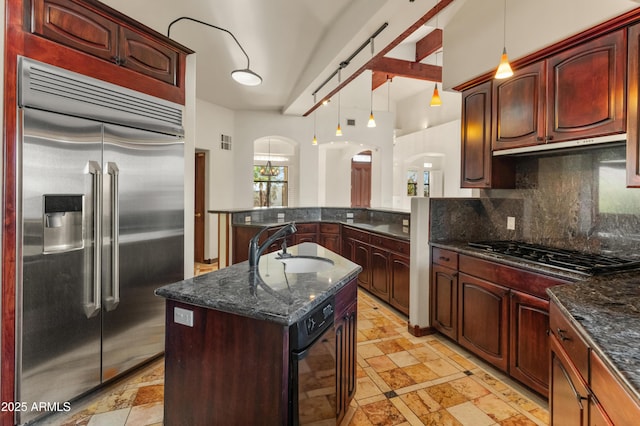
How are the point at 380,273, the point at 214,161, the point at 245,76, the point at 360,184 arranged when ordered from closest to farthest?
the point at 245,76, the point at 380,273, the point at 214,161, the point at 360,184

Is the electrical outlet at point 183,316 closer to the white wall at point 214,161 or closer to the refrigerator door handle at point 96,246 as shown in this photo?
the refrigerator door handle at point 96,246

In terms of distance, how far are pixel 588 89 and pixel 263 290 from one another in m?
2.35

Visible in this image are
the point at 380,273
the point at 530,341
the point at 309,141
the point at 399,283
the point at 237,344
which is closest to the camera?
A: the point at 237,344

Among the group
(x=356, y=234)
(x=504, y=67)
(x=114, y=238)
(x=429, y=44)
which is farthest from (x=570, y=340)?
(x=429, y=44)

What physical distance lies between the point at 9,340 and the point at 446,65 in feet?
12.9

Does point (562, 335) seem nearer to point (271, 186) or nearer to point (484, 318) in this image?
point (484, 318)

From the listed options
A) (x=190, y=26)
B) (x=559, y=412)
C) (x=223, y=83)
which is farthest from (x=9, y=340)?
(x=223, y=83)

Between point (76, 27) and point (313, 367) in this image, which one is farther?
point (76, 27)

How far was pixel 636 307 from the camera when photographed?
128 centimetres

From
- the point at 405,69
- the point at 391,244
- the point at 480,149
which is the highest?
the point at 405,69

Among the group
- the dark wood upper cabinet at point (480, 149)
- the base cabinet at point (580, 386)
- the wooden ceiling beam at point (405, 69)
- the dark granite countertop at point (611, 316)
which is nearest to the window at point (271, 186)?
the wooden ceiling beam at point (405, 69)

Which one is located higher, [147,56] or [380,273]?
[147,56]

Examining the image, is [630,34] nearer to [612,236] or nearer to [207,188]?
[612,236]

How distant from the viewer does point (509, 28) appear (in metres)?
2.49
